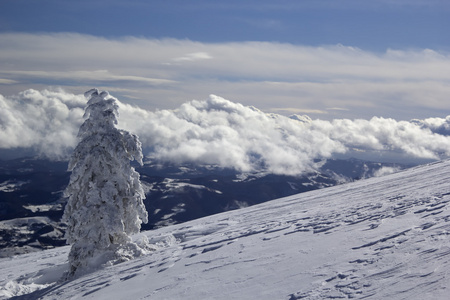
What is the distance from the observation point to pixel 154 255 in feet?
65.5

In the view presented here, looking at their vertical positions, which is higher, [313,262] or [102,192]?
[102,192]

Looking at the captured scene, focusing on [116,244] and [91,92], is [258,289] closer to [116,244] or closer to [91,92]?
[116,244]

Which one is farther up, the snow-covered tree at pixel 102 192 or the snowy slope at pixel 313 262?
the snow-covered tree at pixel 102 192

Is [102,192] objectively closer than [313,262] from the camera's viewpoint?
No

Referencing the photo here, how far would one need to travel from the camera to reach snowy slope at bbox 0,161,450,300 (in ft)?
31.7

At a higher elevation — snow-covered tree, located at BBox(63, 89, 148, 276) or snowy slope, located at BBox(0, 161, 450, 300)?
snow-covered tree, located at BBox(63, 89, 148, 276)

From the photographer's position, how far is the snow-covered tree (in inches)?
853

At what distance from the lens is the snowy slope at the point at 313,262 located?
9.66 meters

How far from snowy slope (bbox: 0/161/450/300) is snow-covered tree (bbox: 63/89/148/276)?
2.47 meters

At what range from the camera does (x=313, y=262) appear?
475 inches

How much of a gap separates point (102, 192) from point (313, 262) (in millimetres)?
13714

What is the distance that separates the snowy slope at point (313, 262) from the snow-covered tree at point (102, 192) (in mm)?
2465

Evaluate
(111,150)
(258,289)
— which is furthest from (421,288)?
(111,150)

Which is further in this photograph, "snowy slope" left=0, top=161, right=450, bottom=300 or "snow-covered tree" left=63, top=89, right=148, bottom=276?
"snow-covered tree" left=63, top=89, right=148, bottom=276
